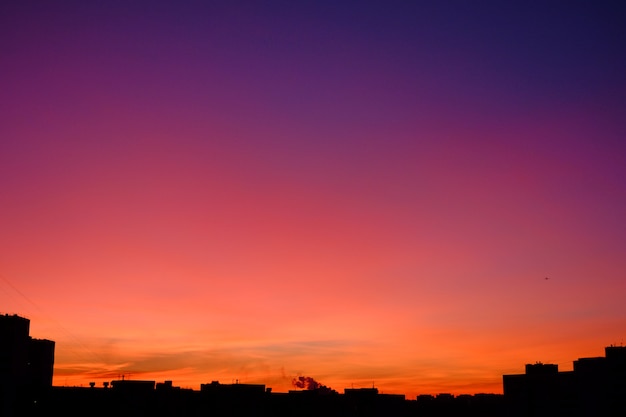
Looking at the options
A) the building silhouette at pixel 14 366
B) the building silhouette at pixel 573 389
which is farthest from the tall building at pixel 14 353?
the building silhouette at pixel 573 389

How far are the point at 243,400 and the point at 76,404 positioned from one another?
110 feet

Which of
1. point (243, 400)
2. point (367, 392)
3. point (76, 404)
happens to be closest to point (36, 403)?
point (76, 404)

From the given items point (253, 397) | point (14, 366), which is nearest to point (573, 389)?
point (253, 397)

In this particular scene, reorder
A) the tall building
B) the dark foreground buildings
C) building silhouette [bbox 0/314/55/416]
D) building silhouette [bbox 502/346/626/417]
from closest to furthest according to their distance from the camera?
building silhouette [bbox 0/314/55/416] → the tall building → the dark foreground buildings → building silhouette [bbox 502/346/626/417]

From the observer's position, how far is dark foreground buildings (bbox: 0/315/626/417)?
10575 cm

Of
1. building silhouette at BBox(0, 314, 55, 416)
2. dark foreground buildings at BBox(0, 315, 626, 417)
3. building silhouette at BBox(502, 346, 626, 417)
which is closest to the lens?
building silhouette at BBox(0, 314, 55, 416)

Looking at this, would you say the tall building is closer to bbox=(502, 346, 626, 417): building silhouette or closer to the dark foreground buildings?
the dark foreground buildings

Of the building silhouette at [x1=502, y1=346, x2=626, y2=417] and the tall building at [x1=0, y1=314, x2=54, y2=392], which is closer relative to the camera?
the tall building at [x1=0, y1=314, x2=54, y2=392]

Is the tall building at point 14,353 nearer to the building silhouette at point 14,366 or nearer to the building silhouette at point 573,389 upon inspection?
the building silhouette at point 14,366

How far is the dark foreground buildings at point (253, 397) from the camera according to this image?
347ft

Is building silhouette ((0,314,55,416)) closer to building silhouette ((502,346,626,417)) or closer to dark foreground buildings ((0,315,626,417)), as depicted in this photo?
dark foreground buildings ((0,315,626,417))

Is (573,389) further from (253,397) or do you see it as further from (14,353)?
(14,353)

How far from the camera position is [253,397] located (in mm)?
129000

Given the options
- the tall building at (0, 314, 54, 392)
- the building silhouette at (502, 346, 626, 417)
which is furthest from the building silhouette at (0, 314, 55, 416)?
the building silhouette at (502, 346, 626, 417)
